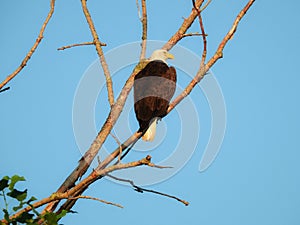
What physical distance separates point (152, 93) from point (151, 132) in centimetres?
54

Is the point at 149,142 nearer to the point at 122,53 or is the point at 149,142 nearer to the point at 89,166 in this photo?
the point at 122,53

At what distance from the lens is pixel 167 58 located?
268 inches

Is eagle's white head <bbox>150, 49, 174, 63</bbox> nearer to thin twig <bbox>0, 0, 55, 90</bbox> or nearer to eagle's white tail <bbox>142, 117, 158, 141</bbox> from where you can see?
eagle's white tail <bbox>142, 117, 158, 141</bbox>

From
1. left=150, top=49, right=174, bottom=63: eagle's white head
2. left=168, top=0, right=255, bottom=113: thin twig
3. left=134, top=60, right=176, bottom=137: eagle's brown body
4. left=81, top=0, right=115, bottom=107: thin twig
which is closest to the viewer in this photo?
left=168, top=0, right=255, bottom=113: thin twig

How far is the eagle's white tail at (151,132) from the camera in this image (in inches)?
230

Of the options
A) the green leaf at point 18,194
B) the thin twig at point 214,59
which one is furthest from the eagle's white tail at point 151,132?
the green leaf at point 18,194

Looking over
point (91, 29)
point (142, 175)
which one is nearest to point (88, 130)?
point (142, 175)

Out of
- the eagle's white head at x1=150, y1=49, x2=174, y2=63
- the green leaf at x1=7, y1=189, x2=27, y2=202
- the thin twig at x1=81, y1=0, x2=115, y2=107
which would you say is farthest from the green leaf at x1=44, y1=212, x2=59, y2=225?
the eagle's white head at x1=150, y1=49, x2=174, y2=63

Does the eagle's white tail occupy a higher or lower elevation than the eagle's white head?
lower

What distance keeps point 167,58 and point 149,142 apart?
158 centimetres

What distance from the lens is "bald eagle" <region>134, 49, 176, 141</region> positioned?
19.5 ft

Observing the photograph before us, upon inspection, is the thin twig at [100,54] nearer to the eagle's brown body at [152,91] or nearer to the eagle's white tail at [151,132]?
the eagle's brown body at [152,91]

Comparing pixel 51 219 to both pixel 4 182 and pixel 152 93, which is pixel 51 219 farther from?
pixel 152 93

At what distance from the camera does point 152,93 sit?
6172mm
